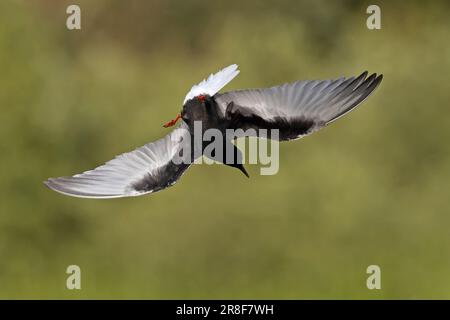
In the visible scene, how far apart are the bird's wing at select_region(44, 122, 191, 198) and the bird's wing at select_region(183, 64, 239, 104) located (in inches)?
7.7

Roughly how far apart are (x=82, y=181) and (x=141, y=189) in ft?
1.05

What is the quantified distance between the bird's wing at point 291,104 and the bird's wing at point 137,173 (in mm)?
327

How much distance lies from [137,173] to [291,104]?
978 millimetres

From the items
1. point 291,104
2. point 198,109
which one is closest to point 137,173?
point 198,109

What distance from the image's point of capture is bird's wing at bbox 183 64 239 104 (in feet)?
17.1

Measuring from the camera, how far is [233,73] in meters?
5.35

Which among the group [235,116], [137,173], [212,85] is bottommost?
[137,173]

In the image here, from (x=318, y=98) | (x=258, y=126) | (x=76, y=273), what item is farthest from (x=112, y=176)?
(x=76, y=273)

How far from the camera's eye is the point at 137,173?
5082 mm

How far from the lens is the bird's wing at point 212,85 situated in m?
5.22

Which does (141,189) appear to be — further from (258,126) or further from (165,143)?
(258,126)

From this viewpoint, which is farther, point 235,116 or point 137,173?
point 235,116

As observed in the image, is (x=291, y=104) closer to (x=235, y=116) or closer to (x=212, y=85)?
(x=235, y=116)

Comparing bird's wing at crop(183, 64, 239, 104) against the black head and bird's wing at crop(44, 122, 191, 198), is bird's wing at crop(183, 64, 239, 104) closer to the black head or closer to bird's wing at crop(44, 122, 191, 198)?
the black head
